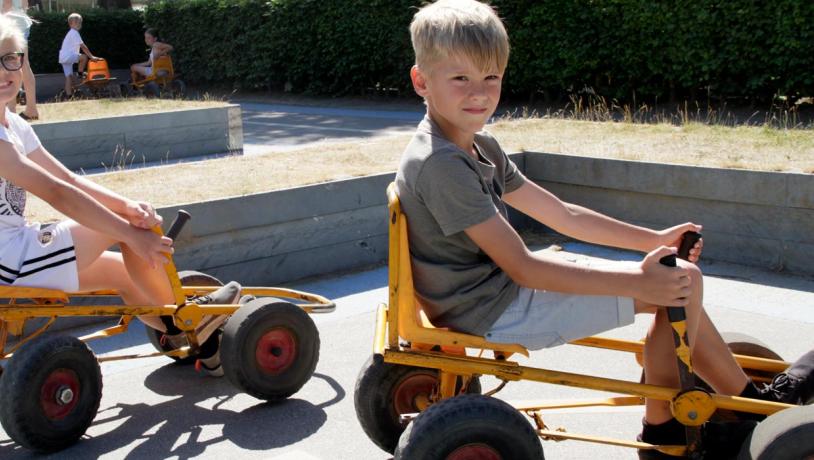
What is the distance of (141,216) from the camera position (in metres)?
4.03

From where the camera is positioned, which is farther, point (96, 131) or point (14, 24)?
point (96, 131)

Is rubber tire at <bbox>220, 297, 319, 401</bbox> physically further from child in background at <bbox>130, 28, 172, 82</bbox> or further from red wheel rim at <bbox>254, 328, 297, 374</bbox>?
child in background at <bbox>130, 28, 172, 82</bbox>

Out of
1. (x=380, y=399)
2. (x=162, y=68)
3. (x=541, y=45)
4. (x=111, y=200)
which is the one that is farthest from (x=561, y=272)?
(x=162, y=68)

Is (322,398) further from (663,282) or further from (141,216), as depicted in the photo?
(663,282)

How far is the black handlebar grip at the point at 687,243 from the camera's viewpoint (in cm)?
319

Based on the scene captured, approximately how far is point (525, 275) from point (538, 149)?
178 inches

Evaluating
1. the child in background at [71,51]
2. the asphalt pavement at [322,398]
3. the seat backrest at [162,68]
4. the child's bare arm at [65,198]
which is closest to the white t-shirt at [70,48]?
the child in background at [71,51]

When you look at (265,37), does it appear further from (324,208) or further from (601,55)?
(324,208)

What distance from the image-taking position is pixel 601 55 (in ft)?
48.1

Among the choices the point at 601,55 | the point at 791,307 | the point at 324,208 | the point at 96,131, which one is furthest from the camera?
the point at 601,55

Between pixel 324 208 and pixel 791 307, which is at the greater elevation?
pixel 324 208

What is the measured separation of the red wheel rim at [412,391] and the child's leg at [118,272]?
1.30m

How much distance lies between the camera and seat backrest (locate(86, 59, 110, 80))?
18.6 meters

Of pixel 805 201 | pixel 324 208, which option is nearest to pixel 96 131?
pixel 324 208
